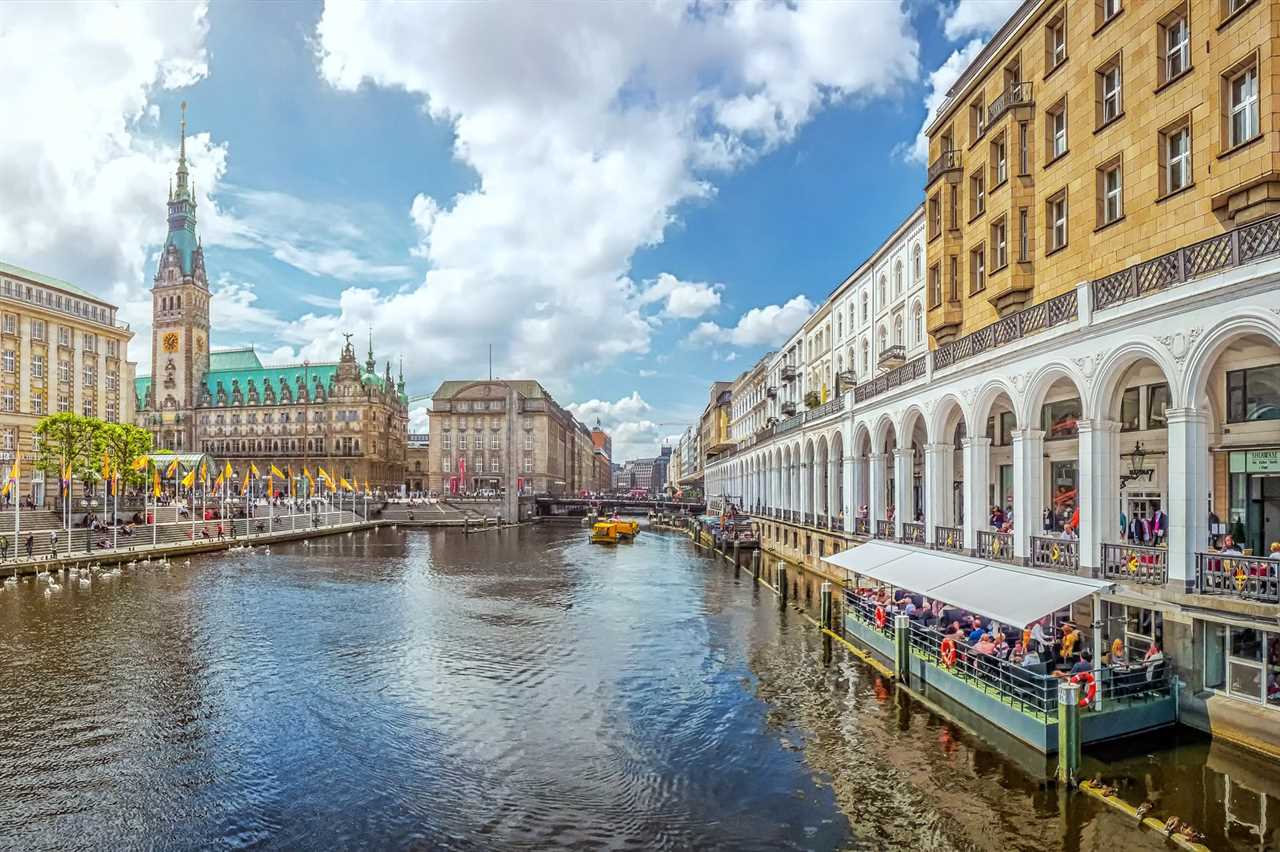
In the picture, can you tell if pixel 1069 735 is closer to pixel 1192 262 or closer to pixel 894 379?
pixel 1192 262

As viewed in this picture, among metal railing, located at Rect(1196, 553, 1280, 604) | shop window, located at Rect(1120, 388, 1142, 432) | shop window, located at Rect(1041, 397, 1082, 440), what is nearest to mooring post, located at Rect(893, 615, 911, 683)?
metal railing, located at Rect(1196, 553, 1280, 604)

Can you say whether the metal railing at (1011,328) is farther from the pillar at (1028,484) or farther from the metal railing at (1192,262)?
the pillar at (1028,484)

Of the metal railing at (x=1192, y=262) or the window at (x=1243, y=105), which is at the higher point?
the window at (x=1243, y=105)

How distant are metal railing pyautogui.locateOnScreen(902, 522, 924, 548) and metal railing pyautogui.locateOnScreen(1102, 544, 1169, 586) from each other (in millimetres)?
12476

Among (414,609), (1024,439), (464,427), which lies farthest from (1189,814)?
(464,427)

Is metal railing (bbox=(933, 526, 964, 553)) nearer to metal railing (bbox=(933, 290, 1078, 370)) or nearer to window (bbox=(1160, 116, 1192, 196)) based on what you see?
metal railing (bbox=(933, 290, 1078, 370))

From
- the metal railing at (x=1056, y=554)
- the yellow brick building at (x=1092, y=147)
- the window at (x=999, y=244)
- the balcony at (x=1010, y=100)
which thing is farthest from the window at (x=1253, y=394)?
the balcony at (x=1010, y=100)

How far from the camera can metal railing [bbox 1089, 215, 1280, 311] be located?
16.0 meters

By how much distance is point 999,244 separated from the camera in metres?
30.4

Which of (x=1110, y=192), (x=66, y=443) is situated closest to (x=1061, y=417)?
(x=1110, y=192)

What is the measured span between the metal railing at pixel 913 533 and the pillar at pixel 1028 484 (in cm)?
865

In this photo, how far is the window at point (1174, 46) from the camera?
21125mm

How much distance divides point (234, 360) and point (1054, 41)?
189 metres

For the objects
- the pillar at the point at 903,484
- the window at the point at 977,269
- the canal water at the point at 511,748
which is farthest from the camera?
the pillar at the point at 903,484
